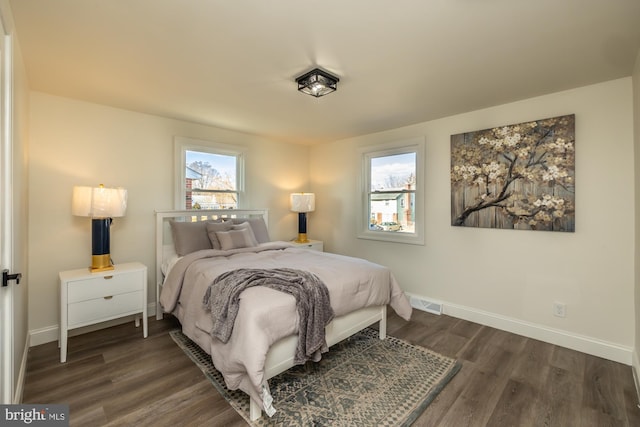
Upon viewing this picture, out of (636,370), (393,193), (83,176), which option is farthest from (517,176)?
(83,176)

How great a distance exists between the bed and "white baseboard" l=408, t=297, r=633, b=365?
1.02 metres

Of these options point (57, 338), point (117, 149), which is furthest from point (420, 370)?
point (117, 149)

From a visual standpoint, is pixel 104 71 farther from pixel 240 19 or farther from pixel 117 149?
pixel 240 19

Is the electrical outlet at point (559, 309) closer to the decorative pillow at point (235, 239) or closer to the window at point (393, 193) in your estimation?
the window at point (393, 193)

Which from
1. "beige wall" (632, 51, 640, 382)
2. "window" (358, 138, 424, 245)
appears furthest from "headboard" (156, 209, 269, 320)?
"beige wall" (632, 51, 640, 382)

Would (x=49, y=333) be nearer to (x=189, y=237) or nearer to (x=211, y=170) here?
(x=189, y=237)

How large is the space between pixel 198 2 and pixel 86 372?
8.88 feet

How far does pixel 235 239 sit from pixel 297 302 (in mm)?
1613

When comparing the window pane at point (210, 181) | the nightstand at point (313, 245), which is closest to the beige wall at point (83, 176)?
the window pane at point (210, 181)

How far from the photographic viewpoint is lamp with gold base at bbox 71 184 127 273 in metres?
2.62

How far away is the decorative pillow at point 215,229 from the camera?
330 cm

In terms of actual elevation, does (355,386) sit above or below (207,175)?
below

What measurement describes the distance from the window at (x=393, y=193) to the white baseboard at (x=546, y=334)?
93cm

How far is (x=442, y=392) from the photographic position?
2.04m
